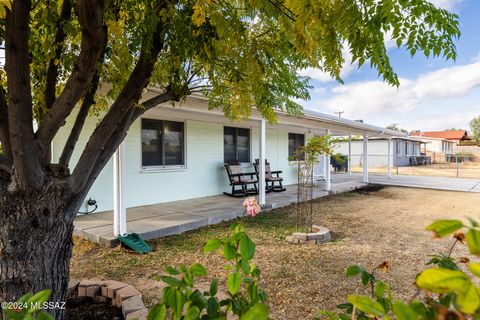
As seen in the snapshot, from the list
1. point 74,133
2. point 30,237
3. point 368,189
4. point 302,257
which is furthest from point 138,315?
point 368,189

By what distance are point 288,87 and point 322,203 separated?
6564mm

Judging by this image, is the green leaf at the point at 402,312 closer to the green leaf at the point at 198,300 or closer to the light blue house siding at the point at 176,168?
the green leaf at the point at 198,300

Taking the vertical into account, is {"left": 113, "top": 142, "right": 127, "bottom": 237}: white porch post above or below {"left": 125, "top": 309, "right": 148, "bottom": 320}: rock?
above

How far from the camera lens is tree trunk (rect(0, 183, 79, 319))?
1.74m

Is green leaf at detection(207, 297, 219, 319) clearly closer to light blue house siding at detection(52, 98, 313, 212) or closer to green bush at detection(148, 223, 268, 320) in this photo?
green bush at detection(148, 223, 268, 320)

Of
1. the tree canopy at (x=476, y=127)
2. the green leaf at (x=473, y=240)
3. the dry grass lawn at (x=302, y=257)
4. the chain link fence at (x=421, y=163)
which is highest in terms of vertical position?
the tree canopy at (x=476, y=127)

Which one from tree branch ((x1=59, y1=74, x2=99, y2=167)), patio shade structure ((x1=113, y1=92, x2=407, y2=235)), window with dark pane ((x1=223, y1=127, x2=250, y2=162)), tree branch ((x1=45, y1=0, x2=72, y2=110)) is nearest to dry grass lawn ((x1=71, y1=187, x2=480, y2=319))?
patio shade structure ((x1=113, y1=92, x2=407, y2=235))

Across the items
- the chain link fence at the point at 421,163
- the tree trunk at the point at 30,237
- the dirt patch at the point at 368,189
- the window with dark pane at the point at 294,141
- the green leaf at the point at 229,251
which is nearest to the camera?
the green leaf at the point at 229,251

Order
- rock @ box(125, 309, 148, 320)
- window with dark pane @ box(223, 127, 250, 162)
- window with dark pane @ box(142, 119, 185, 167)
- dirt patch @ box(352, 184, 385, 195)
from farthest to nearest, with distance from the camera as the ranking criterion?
dirt patch @ box(352, 184, 385, 195)
window with dark pane @ box(223, 127, 250, 162)
window with dark pane @ box(142, 119, 185, 167)
rock @ box(125, 309, 148, 320)

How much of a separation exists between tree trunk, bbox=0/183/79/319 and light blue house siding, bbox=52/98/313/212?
4.52 m

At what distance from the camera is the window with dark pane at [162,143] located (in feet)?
23.7

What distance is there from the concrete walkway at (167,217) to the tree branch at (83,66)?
3219 millimetres

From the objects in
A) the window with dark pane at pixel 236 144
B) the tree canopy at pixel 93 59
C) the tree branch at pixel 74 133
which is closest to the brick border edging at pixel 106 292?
the tree canopy at pixel 93 59

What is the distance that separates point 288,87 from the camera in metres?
2.77
